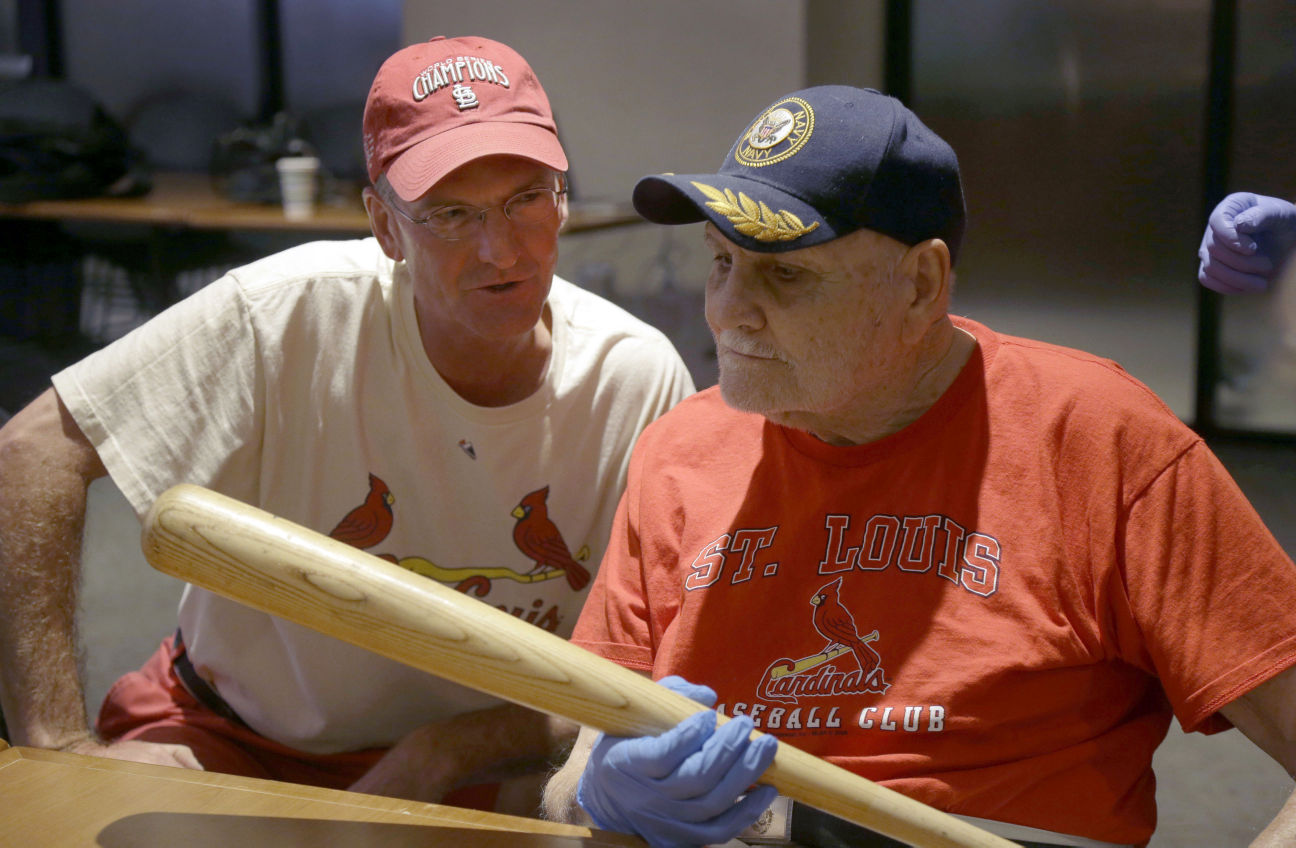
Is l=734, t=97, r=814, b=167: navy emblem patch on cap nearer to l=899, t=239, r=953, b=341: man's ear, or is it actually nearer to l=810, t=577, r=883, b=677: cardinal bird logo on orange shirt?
l=899, t=239, r=953, b=341: man's ear

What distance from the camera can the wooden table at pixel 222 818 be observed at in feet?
3.66

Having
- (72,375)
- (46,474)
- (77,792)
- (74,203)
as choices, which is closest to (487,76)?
(72,375)

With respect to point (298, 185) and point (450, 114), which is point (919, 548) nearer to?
point (450, 114)

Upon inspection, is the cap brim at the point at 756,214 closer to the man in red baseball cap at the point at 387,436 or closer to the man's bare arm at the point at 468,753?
the man in red baseball cap at the point at 387,436

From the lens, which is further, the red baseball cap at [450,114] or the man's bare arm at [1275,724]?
the red baseball cap at [450,114]

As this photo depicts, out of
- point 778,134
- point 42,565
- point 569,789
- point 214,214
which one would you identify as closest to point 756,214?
point 778,134

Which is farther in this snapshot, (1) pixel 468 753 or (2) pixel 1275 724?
(1) pixel 468 753

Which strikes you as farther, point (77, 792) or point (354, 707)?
point (354, 707)

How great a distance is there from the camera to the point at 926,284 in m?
1.41

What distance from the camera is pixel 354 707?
191 centimetres

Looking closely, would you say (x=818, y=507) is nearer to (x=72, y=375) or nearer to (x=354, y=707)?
(x=354, y=707)

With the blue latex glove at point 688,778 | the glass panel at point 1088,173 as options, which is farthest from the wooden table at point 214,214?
the blue latex glove at point 688,778

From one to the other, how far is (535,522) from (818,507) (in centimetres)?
58

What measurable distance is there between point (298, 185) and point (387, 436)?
10.5 ft
